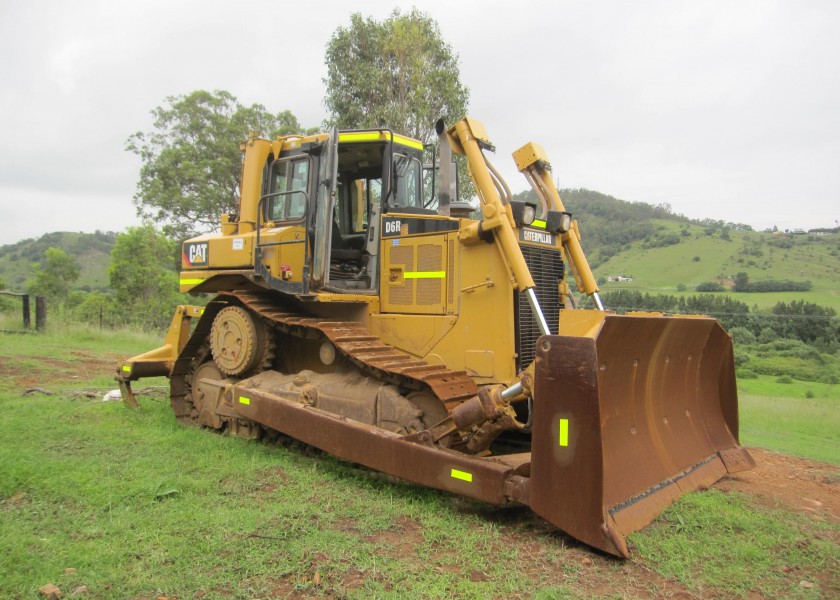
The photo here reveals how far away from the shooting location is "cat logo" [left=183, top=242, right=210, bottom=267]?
7.26m

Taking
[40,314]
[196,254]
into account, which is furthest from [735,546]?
[40,314]

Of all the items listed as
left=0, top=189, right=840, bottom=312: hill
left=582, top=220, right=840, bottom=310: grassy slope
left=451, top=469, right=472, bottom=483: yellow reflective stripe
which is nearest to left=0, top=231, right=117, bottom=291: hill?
left=0, top=189, right=840, bottom=312: hill

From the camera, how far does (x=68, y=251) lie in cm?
7075

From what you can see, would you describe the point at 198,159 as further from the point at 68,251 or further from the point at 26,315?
the point at 68,251

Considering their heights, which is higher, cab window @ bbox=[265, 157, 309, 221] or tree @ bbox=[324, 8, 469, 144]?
tree @ bbox=[324, 8, 469, 144]

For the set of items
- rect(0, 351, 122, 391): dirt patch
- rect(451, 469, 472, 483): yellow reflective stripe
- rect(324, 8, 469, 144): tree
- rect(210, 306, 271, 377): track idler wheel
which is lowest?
rect(0, 351, 122, 391): dirt patch

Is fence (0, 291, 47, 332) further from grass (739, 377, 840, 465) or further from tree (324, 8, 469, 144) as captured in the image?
grass (739, 377, 840, 465)

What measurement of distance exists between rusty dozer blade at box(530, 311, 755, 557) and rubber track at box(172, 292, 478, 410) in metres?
1.25

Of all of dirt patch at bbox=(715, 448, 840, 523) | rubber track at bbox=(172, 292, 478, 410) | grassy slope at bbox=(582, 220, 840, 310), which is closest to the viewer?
dirt patch at bbox=(715, 448, 840, 523)

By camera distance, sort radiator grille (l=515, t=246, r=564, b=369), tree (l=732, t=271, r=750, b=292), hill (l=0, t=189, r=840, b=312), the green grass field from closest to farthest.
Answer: the green grass field, radiator grille (l=515, t=246, r=564, b=369), hill (l=0, t=189, r=840, b=312), tree (l=732, t=271, r=750, b=292)

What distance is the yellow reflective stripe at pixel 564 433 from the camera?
12.1ft

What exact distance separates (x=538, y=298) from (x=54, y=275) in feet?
112

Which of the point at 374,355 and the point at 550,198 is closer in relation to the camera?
the point at 374,355

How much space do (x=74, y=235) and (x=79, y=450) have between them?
8616 centimetres
